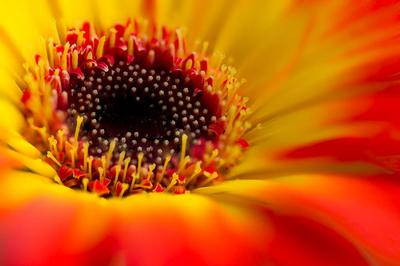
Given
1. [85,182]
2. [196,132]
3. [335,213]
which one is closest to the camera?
[335,213]

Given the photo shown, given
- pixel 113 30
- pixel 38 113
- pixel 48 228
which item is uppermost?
pixel 113 30

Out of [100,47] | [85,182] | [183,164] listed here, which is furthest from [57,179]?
[100,47]

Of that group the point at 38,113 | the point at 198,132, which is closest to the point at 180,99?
the point at 198,132

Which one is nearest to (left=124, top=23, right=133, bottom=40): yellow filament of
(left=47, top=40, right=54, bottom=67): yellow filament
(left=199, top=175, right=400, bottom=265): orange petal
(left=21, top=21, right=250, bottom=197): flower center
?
(left=21, top=21, right=250, bottom=197): flower center

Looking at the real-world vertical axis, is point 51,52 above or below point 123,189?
above

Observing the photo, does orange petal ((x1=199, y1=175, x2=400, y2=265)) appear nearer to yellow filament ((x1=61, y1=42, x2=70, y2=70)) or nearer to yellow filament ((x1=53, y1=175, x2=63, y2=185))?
yellow filament ((x1=53, y1=175, x2=63, y2=185))

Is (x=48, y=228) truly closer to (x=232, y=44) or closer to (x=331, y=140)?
(x=331, y=140)

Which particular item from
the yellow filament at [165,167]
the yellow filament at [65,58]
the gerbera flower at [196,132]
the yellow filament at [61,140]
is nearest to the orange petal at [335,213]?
the gerbera flower at [196,132]

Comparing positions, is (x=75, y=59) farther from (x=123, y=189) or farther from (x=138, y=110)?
(x=123, y=189)

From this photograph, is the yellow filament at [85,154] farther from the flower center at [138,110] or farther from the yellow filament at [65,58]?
the yellow filament at [65,58]
